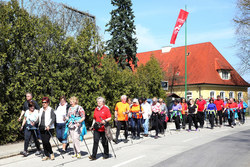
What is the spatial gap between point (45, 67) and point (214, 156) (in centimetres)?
851

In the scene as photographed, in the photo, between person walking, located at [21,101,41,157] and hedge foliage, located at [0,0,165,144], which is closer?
person walking, located at [21,101,41,157]

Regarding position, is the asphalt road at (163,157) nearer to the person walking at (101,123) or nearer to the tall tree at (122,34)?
the person walking at (101,123)

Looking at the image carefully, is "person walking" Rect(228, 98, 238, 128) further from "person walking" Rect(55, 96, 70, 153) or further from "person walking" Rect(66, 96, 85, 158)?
"person walking" Rect(66, 96, 85, 158)

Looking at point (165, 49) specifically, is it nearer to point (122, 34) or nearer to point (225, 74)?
point (225, 74)

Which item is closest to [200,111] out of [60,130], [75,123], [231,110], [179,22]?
[231,110]

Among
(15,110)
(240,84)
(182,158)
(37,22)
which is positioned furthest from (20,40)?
(240,84)

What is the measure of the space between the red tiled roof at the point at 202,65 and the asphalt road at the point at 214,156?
113ft

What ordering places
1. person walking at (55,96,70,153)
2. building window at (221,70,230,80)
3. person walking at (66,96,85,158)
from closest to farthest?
person walking at (66,96,85,158), person walking at (55,96,70,153), building window at (221,70,230,80)

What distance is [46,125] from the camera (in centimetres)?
902

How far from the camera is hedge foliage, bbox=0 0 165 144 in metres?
12.8

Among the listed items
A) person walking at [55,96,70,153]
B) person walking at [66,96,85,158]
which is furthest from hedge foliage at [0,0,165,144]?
person walking at [66,96,85,158]

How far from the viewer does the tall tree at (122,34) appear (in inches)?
1261

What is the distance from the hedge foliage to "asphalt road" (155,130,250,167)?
7.14 metres

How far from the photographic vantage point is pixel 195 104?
61.3ft
